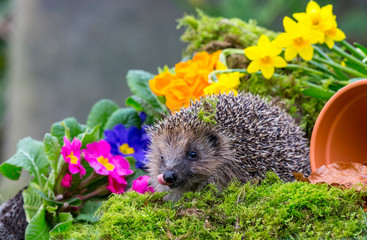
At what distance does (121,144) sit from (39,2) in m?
8.35

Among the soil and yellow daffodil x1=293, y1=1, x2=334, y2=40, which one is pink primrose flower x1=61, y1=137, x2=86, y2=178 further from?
yellow daffodil x1=293, y1=1, x2=334, y2=40

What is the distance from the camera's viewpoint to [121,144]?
3.63 m

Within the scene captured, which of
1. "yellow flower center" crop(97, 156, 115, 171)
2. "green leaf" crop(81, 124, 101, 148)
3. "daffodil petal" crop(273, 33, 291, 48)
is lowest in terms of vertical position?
"yellow flower center" crop(97, 156, 115, 171)

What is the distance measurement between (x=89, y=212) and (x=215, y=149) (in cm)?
110

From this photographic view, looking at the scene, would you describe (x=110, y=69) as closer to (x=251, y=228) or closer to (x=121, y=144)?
(x=121, y=144)

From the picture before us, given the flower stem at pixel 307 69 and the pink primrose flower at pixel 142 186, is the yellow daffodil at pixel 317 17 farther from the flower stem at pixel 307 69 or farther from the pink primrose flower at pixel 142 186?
the pink primrose flower at pixel 142 186

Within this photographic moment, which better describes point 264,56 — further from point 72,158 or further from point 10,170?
point 10,170

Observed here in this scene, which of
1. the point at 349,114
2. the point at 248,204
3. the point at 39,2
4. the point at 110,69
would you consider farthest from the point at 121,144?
the point at 39,2

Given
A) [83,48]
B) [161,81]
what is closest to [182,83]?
[161,81]

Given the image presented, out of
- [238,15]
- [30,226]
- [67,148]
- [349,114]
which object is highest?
[238,15]

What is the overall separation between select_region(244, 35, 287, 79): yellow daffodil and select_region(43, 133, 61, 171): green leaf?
1557 mm

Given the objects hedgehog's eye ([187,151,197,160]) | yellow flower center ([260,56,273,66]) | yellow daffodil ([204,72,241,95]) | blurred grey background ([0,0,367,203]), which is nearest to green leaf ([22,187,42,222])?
hedgehog's eye ([187,151,197,160])

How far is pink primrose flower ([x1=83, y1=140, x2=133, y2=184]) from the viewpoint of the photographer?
3.22 meters

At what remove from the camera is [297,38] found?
3.33 meters
